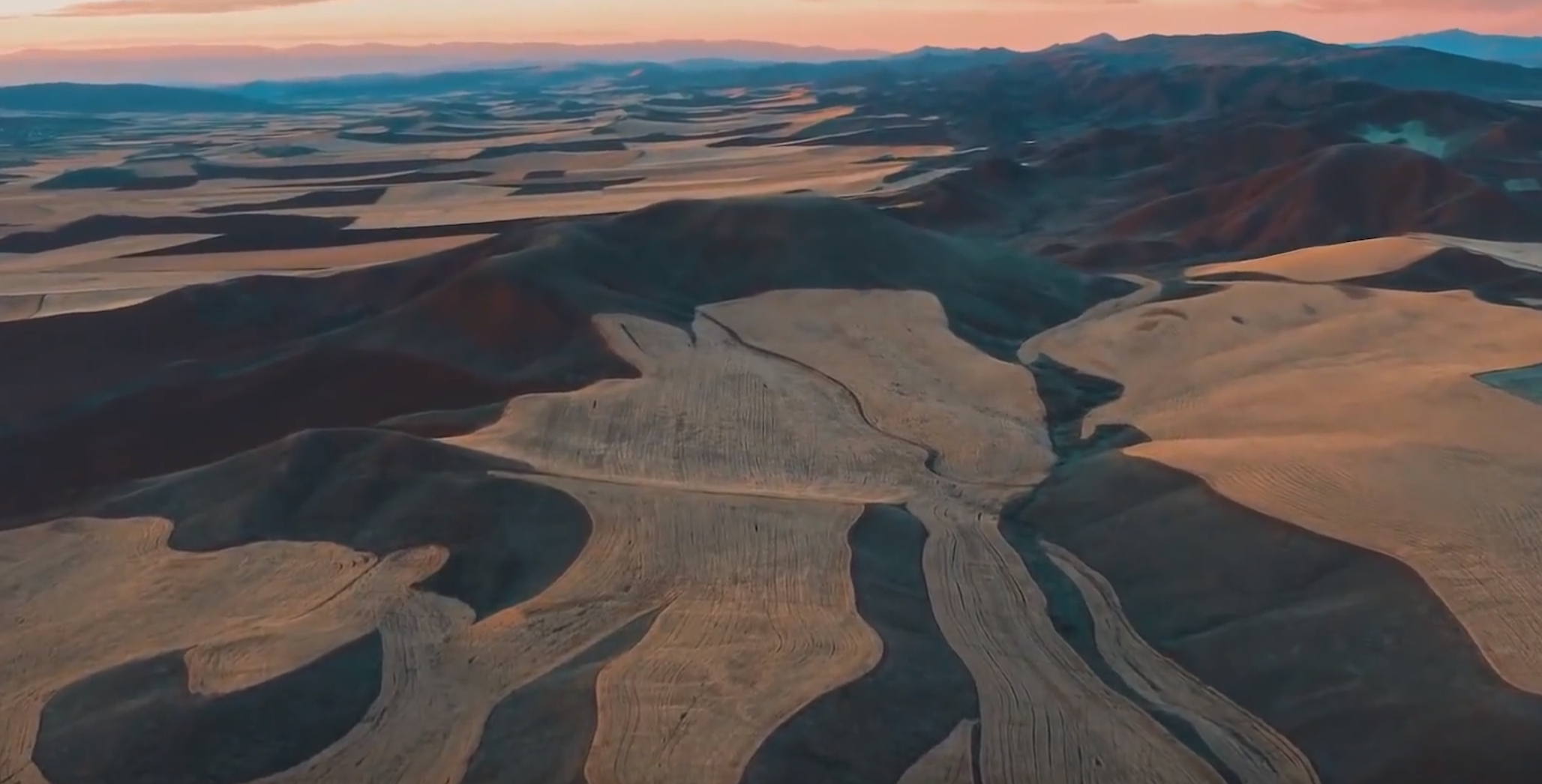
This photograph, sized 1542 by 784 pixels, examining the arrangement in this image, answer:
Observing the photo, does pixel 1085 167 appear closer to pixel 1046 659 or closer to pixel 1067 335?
pixel 1067 335

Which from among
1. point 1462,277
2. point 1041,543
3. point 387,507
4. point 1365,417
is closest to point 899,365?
point 1365,417

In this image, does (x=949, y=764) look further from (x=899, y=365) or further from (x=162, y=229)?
(x=162, y=229)

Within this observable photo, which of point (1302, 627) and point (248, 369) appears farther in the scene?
point (248, 369)

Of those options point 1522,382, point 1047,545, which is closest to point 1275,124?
point 1522,382

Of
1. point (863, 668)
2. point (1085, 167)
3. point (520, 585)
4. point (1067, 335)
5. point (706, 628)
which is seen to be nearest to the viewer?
point (863, 668)

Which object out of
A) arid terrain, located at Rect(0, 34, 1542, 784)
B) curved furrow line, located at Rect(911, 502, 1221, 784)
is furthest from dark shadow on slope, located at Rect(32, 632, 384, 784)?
curved furrow line, located at Rect(911, 502, 1221, 784)

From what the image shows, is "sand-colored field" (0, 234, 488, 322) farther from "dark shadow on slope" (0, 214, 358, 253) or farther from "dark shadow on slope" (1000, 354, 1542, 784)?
"dark shadow on slope" (1000, 354, 1542, 784)
